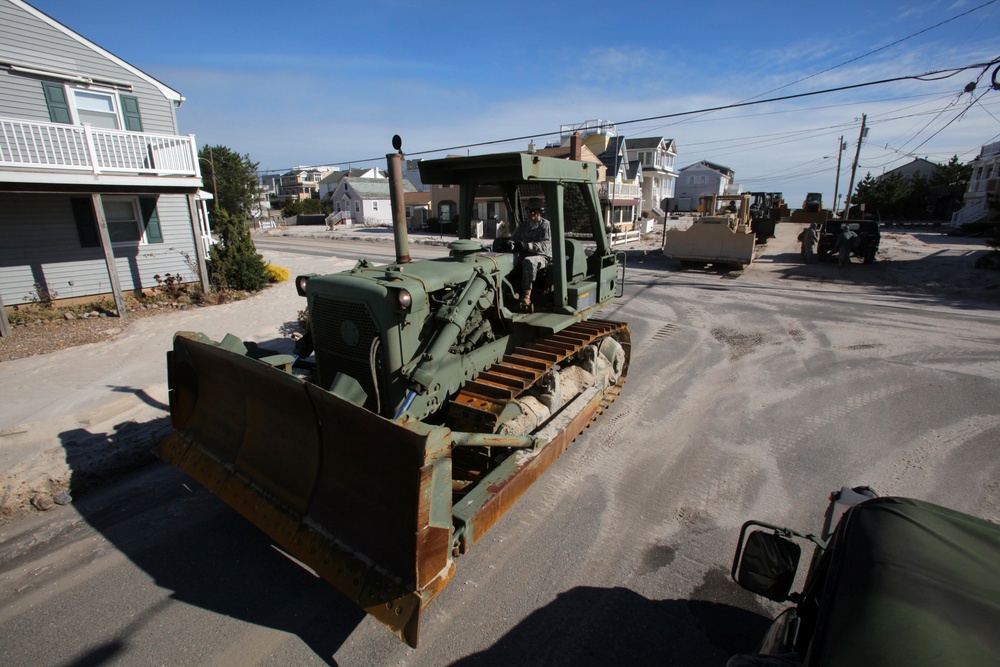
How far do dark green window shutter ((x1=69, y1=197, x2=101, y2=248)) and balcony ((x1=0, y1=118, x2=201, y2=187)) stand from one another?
47.0 inches

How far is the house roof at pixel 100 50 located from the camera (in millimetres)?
10714

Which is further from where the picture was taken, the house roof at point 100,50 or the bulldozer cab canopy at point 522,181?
the house roof at point 100,50

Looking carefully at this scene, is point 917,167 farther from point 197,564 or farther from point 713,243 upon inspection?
point 197,564

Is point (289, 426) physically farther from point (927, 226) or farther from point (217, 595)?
point (927, 226)

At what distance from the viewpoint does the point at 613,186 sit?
30.9 m

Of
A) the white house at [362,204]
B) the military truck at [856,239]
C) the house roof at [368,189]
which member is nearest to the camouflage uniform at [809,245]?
the military truck at [856,239]

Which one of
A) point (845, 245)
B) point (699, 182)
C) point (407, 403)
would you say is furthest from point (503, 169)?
point (699, 182)

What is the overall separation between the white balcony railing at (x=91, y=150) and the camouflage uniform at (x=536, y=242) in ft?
33.2

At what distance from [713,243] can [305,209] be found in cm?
4682

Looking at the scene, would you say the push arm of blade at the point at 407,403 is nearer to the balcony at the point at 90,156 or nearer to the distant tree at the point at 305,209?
the balcony at the point at 90,156

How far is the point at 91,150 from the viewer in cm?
1015

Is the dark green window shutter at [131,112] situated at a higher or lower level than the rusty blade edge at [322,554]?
higher

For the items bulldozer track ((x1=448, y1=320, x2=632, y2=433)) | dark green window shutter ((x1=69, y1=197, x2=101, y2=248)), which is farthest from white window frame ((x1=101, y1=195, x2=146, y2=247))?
bulldozer track ((x1=448, y1=320, x2=632, y2=433))

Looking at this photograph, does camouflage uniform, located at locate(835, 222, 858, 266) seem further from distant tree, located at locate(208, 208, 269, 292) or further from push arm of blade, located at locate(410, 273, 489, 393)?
distant tree, located at locate(208, 208, 269, 292)
